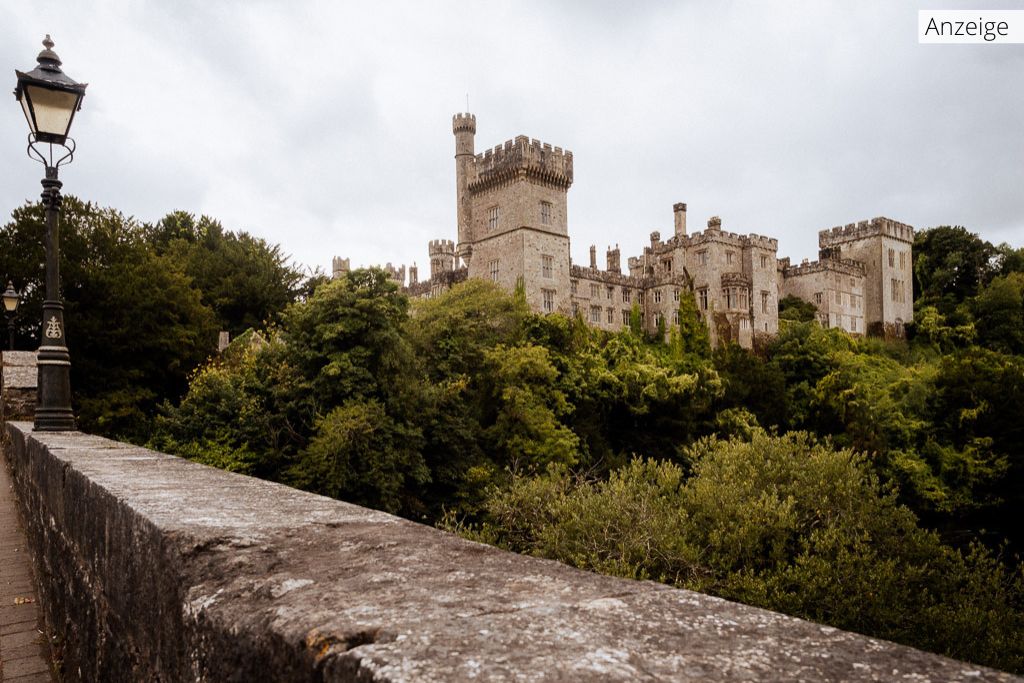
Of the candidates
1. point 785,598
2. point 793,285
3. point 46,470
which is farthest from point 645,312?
point 46,470

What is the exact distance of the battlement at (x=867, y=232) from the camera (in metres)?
66.1

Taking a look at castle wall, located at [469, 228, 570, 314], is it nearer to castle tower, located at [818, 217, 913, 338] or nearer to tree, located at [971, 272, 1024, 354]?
castle tower, located at [818, 217, 913, 338]

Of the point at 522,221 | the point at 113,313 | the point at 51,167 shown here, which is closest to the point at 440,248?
the point at 522,221

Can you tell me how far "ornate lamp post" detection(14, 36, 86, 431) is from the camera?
8422mm

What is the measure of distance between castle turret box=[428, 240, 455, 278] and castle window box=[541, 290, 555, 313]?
52.0 ft

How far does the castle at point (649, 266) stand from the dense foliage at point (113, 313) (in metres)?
11.5

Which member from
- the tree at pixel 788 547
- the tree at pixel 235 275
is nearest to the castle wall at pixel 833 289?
the tree at pixel 235 275

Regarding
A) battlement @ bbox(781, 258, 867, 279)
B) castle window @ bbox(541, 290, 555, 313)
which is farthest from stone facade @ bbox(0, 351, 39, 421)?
battlement @ bbox(781, 258, 867, 279)

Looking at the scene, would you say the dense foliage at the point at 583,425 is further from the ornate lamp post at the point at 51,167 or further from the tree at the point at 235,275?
the ornate lamp post at the point at 51,167

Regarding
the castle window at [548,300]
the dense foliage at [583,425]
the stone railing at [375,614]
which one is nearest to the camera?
the stone railing at [375,614]

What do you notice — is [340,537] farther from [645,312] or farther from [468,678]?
[645,312]

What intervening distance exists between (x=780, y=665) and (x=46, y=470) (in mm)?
5619

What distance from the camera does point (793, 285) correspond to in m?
64.4

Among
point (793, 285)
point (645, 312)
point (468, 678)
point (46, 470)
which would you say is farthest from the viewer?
point (793, 285)
